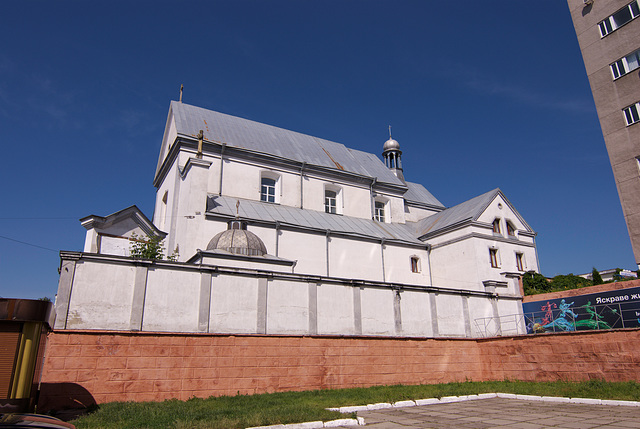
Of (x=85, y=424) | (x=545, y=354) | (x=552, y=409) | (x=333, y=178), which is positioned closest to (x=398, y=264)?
(x=333, y=178)

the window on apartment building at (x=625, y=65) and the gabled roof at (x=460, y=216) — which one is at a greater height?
the window on apartment building at (x=625, y=65)

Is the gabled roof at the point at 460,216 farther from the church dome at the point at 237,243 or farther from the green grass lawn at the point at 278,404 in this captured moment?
the church dome at the point at 237,243

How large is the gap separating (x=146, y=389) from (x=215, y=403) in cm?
202

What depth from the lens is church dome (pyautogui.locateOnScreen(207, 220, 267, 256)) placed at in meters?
17.7

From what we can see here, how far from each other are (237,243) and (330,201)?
10.5 meters

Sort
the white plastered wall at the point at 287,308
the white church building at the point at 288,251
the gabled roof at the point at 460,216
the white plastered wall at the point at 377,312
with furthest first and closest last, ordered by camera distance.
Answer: the gabled roof at the point at 460,216
the white plastered wall at the point at 377,312
the white plastered wall at the point at 287,308
the white church building at the point at 288,251

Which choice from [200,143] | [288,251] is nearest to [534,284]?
[288,251]

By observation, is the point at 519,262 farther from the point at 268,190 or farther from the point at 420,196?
the point at 268,190

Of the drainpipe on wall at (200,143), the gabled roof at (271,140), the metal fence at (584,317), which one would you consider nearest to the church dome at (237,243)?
the drainpipe on wall at (200,143)

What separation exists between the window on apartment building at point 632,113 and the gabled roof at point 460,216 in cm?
745

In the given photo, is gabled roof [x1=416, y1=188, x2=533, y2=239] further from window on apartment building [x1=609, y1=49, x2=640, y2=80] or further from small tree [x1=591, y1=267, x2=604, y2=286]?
window on apartment building [x1=609, y1=49, x2=640, y2=80]

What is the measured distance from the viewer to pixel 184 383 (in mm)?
11758

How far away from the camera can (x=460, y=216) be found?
26.8m

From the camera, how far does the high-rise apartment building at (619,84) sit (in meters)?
23.3
